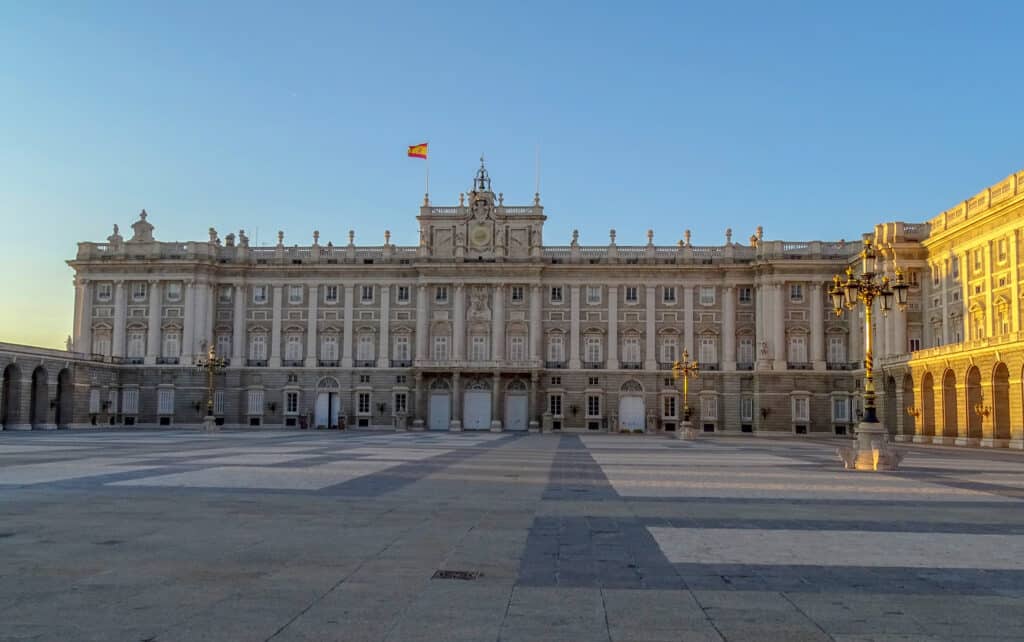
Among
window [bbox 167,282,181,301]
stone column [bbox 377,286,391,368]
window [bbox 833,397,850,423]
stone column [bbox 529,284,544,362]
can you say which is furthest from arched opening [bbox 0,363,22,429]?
window [bbox 833,397,850,423]

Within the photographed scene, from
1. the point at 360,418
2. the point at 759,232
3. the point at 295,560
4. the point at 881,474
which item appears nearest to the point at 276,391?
the point at 360,418

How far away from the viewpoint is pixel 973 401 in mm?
51281

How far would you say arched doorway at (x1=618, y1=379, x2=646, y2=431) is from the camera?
240 feet

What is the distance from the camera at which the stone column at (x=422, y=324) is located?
74500mm

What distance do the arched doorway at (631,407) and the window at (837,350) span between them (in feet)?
48.2

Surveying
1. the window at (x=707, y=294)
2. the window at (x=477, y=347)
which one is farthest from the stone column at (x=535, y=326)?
the window at (x=707, y=294)

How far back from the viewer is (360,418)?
75.5 m

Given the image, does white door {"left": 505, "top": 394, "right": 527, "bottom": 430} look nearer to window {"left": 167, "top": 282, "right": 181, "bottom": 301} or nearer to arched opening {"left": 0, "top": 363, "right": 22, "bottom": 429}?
window {"left": 167, "top": 282, "right": 181, "bottom": 301}

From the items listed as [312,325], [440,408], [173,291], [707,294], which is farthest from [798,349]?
[173,291]

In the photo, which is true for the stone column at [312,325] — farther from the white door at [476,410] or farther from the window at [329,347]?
the white door at [476,410]

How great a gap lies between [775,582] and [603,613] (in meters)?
2.31

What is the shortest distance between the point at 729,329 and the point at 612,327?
9.15 meters

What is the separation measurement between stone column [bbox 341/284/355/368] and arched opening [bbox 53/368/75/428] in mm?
20151

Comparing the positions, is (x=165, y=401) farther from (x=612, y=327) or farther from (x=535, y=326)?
(x=612, y=327)
